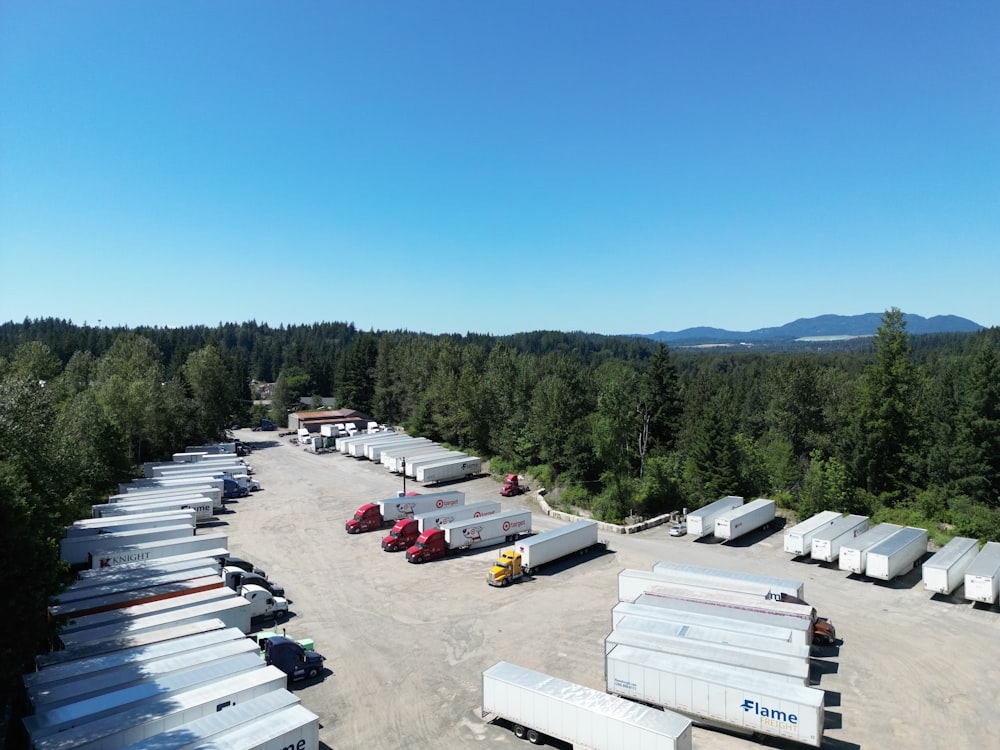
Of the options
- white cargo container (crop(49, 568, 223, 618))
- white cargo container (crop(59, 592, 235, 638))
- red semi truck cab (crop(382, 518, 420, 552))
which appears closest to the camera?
white cargo container (crop(59, 592, 235, 638))

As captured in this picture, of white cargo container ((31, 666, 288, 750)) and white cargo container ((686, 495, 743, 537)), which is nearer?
white cargo container ((31, 666, 288, 750))

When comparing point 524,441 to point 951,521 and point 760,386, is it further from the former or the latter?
point 760,386

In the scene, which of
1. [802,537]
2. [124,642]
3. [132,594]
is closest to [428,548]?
[132,594]

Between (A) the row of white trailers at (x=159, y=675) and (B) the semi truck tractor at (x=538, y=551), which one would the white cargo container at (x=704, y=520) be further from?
(A) the row of white trailers at (x=159, y=675)

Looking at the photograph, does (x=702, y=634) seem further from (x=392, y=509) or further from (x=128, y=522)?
(x=128, y=522)

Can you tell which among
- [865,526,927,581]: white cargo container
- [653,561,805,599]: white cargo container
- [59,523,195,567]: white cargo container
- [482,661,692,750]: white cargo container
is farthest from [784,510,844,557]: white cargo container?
[59,523,195,567]: white cargo container

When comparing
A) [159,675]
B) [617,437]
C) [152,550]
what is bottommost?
[152,550]

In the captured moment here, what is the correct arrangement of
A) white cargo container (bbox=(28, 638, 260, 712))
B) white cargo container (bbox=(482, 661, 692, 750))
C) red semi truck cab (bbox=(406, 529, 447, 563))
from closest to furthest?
white cargo container (bbox=(482, 661, 692, 750)) → white cargo container (bbox=(28, 638, 260, 712)) → red semi truck cab (bbox=(406, 529, 447, 563))

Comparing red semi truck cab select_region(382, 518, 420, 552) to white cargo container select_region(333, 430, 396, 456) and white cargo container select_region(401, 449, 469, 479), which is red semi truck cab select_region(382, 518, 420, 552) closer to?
white cargo container select_region(401, 449, 469, 479)
